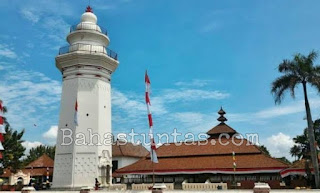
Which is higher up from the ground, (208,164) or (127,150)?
(127,150)

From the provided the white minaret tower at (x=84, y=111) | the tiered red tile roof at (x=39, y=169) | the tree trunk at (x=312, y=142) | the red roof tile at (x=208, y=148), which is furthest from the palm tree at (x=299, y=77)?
the tiered red tile roof at (x=39, y=169)

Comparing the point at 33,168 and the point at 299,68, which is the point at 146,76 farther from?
the point at 33,168

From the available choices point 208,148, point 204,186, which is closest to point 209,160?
point 208,148

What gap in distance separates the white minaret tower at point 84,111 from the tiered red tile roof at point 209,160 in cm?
593

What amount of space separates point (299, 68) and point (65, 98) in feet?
66.8

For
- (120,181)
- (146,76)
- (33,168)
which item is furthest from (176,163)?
(33,168)

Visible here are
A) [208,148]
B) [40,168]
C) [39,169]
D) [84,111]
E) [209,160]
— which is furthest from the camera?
[40,168]

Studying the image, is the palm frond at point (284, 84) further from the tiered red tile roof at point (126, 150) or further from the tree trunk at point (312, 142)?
the tiered red tile roof at point (126, 150)

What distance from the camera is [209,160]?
34125mm

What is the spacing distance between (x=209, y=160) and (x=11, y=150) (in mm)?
22794

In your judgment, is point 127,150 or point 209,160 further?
point 127,150

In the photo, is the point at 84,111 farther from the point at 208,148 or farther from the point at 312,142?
the point at 312,142

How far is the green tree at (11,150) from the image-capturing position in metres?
39.1

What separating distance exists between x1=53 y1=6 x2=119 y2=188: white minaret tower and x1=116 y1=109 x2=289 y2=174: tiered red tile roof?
593 centimetres
